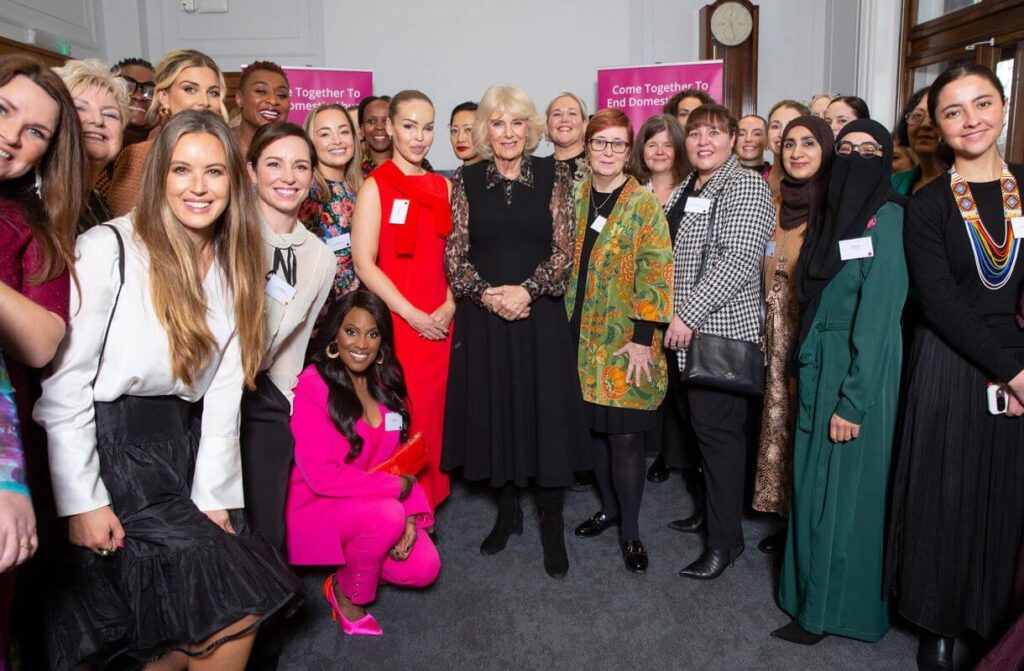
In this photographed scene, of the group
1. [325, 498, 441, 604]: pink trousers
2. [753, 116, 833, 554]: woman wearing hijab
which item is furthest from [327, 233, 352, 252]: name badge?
[753, 116, 833, 554]: woman wearing hijab

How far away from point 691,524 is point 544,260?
4.45 ft

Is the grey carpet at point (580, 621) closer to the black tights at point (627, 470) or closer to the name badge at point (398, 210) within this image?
the black tights at point (627, 470)

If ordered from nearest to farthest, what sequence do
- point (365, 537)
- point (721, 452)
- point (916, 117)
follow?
1. point (365, 537)
2. point (721, 452)
3. point (916, 117)

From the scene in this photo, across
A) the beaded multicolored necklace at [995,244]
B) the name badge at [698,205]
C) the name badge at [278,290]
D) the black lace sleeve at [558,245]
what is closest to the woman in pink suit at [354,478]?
the name badge at [278,290]

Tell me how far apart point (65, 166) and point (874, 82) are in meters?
5.40

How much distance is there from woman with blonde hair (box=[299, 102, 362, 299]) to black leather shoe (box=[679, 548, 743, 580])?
1689mm

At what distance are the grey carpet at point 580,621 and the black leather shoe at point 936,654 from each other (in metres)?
0.05

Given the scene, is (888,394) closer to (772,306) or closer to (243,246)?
(772,306)

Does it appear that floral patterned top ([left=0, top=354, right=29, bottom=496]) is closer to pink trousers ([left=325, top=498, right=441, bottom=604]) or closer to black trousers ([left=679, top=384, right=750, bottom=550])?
pink trousers ([left=325, top=498, right=441, bottom=604])

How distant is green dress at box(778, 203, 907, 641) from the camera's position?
82.5 inches

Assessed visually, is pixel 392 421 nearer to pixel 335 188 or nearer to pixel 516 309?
pixel 516 309

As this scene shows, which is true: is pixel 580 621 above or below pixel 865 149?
below

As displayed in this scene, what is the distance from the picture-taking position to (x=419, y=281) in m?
2.77

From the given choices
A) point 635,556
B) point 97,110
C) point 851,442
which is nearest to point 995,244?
point 851,442
